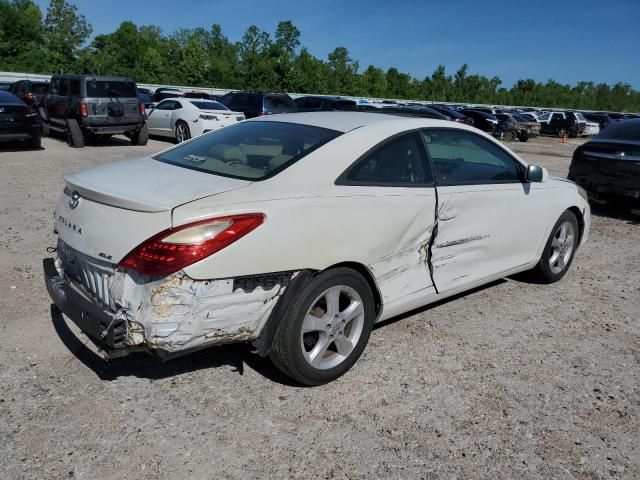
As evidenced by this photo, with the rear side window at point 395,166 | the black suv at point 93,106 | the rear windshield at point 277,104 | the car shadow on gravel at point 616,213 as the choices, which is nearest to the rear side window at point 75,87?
A: the black suv at point 93,106

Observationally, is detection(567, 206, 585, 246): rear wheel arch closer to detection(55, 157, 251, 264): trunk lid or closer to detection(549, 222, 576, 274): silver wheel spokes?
detection(549, 222, 576, 274): silver wheel spokes

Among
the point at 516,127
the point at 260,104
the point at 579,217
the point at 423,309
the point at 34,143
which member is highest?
the point at 260,104

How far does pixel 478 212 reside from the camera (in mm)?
4176

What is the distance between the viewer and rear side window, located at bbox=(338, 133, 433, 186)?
344 centimetres

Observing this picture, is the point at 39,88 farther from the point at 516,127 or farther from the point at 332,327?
the point at 516,127

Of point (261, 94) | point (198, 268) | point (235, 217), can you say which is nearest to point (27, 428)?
point (198, 268)

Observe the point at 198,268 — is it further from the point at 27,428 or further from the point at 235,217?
the point at 27,428

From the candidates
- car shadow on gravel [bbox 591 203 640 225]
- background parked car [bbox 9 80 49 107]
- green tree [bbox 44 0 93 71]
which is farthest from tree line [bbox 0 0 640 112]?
car shadow on gravel [bbox 591 203 640 225]

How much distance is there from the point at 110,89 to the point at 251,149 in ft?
39.6

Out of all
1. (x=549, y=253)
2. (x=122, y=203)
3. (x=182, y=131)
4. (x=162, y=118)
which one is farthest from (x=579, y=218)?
(x=162, y=118)

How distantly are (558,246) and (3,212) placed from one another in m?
6.53

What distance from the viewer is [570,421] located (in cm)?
311

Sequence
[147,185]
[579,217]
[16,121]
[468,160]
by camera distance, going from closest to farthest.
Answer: [147,185]
[468,160]
[579,217]
[16,121]

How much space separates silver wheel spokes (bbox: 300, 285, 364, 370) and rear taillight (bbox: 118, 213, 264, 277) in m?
0.69
